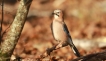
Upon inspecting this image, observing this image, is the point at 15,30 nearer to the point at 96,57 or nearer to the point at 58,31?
the point at 58,31

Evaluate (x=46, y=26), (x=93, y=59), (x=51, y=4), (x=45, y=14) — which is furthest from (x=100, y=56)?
(x=51, y=4)

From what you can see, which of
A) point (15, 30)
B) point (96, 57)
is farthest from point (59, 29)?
point (15, 30)

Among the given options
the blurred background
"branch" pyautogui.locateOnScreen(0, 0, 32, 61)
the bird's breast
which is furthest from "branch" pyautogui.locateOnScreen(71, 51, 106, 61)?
the blurred background

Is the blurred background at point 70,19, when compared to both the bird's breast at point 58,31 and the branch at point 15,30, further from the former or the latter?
the branch at point 15,30

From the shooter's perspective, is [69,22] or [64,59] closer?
[64,59]

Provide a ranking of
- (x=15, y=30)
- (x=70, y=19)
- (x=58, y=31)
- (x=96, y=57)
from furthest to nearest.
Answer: (x=70, y=19) → (x=58, y=31) → (x=96, y=57) → (x=15, y=30)

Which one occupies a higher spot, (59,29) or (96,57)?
(59,29)

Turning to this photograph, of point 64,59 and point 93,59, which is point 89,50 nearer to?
point 64,59

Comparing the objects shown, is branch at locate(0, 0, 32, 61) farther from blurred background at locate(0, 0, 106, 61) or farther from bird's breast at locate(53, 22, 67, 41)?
blurred background at locate(0, 0, 106, 61)
